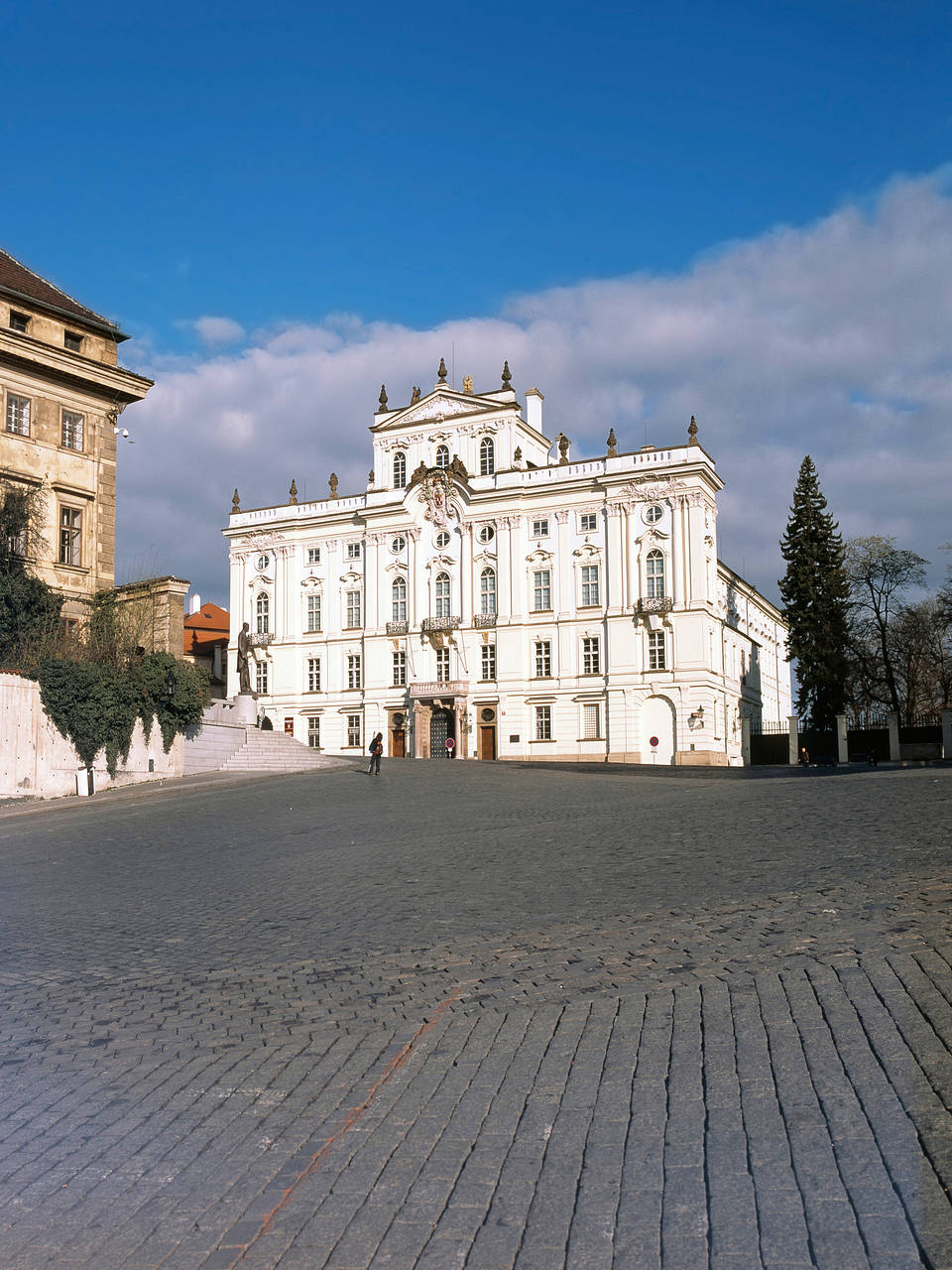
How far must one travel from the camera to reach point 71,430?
4312 centimetres

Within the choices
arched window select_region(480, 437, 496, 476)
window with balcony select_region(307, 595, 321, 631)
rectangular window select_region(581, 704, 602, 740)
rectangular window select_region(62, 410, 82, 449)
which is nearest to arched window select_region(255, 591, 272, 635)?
window with balcony select_region(307, 595, 321, 631)

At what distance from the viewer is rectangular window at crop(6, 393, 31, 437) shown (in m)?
40.8

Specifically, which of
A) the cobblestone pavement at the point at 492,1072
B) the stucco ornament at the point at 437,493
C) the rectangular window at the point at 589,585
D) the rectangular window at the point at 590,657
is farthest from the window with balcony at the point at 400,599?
the cobblestone pavement at the point at 492,1072

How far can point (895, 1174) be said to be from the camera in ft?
16.8

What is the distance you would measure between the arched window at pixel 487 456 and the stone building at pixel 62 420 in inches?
1140

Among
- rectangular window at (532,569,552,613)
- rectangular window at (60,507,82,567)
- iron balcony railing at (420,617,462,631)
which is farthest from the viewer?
iron balcony railing at (420,617,462,631)

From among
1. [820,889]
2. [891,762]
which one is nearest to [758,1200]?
[820,889]

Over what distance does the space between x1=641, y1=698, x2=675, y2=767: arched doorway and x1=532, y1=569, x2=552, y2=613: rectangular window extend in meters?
8.70

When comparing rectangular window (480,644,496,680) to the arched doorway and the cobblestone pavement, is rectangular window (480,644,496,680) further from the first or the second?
the cobblestone pavement

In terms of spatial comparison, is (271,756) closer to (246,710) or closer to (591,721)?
(246,710)

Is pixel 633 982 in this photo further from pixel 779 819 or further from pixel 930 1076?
pixel 779 819

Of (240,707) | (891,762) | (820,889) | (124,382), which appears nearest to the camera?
(820,889)

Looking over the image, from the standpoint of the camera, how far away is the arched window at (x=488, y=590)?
229ft

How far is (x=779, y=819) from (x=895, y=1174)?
1421 cm
